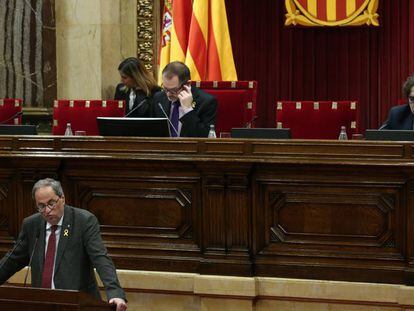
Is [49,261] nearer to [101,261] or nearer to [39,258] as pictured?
[39,258]

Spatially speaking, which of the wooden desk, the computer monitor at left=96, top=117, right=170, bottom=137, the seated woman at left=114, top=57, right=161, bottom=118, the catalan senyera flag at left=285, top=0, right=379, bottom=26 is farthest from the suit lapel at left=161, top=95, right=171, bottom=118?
the catalan senyera flag at left=285, top=0, right=379, bottom=26

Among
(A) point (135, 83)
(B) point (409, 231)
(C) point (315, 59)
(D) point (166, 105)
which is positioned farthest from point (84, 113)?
(C) point (315, 59)

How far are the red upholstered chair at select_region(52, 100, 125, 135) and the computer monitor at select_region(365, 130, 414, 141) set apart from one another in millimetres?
1756

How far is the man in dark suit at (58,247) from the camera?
3.88 meters

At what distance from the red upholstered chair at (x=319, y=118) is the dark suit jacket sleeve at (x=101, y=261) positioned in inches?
71.7

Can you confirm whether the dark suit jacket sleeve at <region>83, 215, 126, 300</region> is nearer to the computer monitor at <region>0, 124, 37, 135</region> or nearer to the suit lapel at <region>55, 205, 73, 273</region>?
the suit lapel at <region>55, 205, 73, 273</region>

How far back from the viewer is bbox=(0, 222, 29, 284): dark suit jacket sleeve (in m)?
3.91

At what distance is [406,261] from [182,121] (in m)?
1.54

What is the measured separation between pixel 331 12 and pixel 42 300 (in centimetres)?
523

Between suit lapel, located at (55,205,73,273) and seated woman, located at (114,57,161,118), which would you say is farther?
seated woman, located at (114,57,161,118)

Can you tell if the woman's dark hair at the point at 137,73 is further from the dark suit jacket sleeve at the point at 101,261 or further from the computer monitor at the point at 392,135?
the dark suit jacket sleeve at the point at 101,261

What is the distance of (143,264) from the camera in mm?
4875

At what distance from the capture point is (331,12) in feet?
26.1

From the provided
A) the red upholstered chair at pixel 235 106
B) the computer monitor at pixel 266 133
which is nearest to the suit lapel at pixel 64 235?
the computer monitor at pixel 266 133
